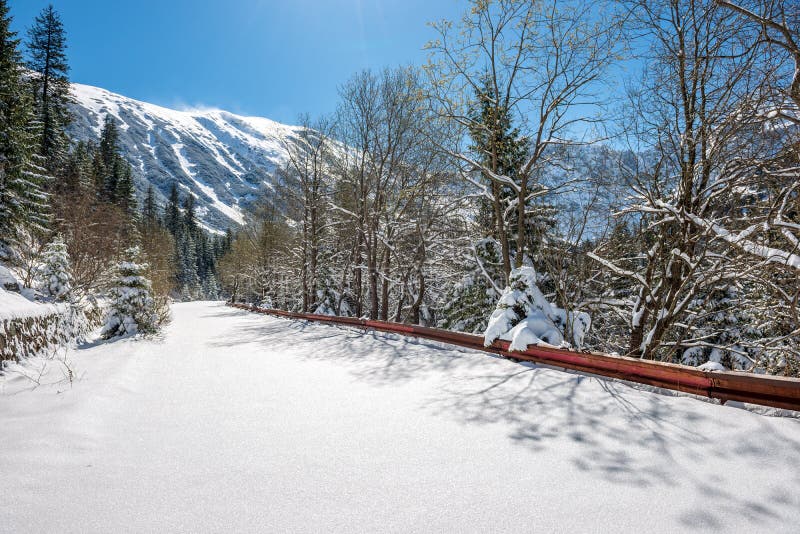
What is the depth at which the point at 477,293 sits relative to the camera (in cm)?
1577

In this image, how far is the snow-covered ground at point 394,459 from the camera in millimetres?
2195

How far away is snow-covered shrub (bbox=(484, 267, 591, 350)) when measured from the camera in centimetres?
615

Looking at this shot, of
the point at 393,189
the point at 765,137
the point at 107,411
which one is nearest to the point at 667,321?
the point at 765,137

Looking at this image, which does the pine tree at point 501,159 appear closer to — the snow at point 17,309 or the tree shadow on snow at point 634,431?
the tree shadow on snow at point 634,431

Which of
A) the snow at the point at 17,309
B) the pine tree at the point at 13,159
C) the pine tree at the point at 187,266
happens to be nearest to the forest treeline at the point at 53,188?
the pine tree at the point at 13,159

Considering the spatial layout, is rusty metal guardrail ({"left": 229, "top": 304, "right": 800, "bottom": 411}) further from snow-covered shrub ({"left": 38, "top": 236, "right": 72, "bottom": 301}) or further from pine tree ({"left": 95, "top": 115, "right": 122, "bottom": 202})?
pine tree ({"left": 95, "top": 115, "right": 122, "bottom": 202})

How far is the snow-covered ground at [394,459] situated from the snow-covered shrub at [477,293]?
33.7 feet

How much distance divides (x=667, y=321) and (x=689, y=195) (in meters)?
2.45

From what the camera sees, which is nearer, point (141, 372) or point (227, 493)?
point (227, 493)

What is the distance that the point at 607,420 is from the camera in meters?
3.61

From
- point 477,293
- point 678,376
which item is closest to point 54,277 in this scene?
point 477,293

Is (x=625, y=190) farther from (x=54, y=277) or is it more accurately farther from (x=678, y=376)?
(x=54, y=277)

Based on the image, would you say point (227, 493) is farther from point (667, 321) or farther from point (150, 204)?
point (150, 204)

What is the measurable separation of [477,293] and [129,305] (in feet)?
39.4
